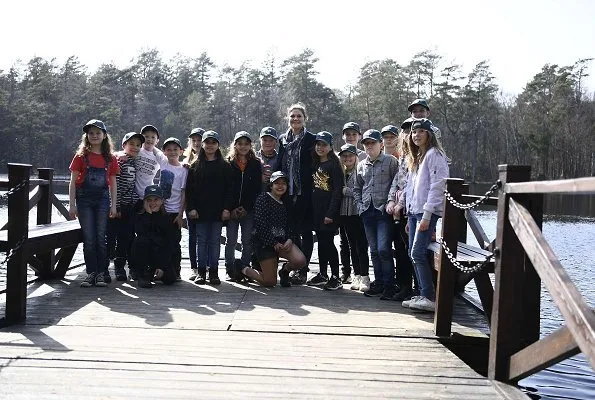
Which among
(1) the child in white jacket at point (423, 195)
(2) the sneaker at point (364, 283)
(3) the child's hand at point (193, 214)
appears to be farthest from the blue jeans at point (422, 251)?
(3) the child's hand at point (193, 214)

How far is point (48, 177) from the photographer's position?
6977 millimetres

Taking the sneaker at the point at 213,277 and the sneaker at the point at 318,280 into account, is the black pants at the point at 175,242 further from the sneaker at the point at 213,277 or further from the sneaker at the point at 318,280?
the sneaker at the point at 318,280

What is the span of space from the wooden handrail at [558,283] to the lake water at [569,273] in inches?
120

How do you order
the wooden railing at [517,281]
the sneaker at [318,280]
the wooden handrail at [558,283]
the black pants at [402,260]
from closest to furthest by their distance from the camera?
1. the wooden handrail at [558,283]
2. the wooden railing at [517,281]
3. the black pants at [402,260]
4. the sneaker at [318,280]

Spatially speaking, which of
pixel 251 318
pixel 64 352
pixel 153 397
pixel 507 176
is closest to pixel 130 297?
pixel 251 318

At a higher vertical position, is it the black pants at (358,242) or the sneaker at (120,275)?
the black pants at (358,242)

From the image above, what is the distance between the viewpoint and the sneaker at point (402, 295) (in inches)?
241

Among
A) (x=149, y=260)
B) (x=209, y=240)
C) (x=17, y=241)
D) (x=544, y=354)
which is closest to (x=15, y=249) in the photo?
(x=17, y=241)

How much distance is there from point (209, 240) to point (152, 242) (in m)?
0.63

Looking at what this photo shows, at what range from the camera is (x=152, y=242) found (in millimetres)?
6539

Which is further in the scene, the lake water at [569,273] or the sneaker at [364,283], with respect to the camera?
the sneaker at [364,283]

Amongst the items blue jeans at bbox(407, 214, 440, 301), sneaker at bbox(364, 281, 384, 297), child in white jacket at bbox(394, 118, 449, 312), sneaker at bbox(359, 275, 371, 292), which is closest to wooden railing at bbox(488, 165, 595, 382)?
child in white jacket at bbox(394, 118, 449, 312)

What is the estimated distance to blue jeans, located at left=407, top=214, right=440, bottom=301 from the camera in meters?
5.26

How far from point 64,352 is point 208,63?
240ft
